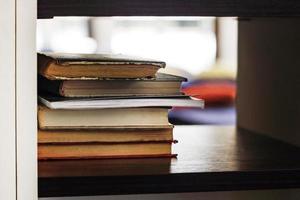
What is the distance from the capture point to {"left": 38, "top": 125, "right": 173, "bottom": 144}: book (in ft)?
2.30

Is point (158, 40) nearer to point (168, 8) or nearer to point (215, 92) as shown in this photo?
→ point (215, 92)

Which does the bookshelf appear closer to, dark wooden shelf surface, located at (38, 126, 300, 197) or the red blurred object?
dark wooden shelf surface, located at (38, 126, 300, 197)

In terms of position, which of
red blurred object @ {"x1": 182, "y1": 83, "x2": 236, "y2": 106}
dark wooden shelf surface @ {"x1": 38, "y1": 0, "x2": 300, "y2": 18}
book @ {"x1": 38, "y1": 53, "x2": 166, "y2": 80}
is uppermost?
dark wooden shelf surface @ {"x1": 38, "y1": 0, "x2": 300, "y2": 18}

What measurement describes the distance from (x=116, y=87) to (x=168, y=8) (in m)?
0.12

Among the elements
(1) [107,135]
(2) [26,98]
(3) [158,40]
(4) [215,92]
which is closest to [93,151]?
(1) [107,135]

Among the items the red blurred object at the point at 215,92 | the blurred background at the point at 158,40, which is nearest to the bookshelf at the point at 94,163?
the red blurred object at the point at 215,92

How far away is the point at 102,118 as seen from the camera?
0.70 meters

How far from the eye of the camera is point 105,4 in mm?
614

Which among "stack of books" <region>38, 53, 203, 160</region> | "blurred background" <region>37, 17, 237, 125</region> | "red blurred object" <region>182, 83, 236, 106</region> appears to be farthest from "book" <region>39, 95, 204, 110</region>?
"blurred background" <region>37, 17, 237, 125</region>

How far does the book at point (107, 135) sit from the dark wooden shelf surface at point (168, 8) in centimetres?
15

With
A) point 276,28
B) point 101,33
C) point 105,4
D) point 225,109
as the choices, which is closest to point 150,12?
point 105,4

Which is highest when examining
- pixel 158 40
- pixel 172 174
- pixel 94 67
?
pixel 158 40

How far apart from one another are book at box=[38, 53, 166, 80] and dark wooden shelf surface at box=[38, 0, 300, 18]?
8 cm

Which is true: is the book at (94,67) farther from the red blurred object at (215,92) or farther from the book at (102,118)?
the red blurred object at (215,92)
